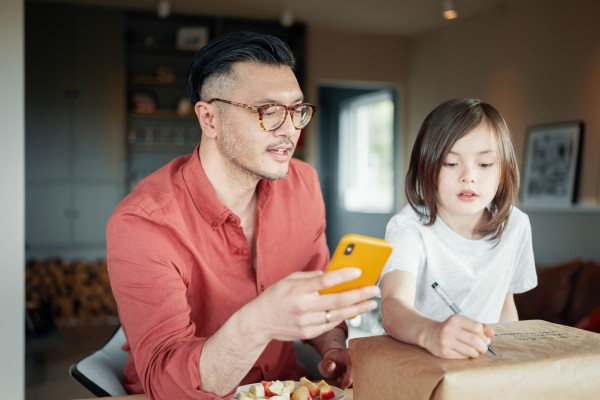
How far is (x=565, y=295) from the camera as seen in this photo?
4.44 metres

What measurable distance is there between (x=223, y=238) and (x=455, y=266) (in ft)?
1.69

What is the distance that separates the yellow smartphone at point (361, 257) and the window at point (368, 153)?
279 inches

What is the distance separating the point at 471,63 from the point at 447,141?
5.60 m

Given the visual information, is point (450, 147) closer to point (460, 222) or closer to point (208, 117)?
point (460, 222)

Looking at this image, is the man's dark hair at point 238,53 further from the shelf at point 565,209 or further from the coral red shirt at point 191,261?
the shelf at point 565,209

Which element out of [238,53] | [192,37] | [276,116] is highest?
→ [192,37]

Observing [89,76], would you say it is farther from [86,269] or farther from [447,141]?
[447,141]

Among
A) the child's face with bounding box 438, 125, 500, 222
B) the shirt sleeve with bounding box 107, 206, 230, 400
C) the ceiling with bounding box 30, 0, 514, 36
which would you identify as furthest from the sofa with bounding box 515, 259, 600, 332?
the shirt sleeve with bounding box 107, 206, 230, 400

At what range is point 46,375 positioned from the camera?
15.0 feet

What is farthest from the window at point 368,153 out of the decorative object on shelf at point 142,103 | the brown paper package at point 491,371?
the brown paper package at point 491,371

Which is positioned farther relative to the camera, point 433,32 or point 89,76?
point 433,32

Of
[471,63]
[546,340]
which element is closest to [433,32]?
[471,63]

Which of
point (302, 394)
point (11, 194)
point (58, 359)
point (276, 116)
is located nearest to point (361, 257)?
point (302, 394)

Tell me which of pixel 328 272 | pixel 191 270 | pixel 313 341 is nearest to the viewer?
pixel 328 272
